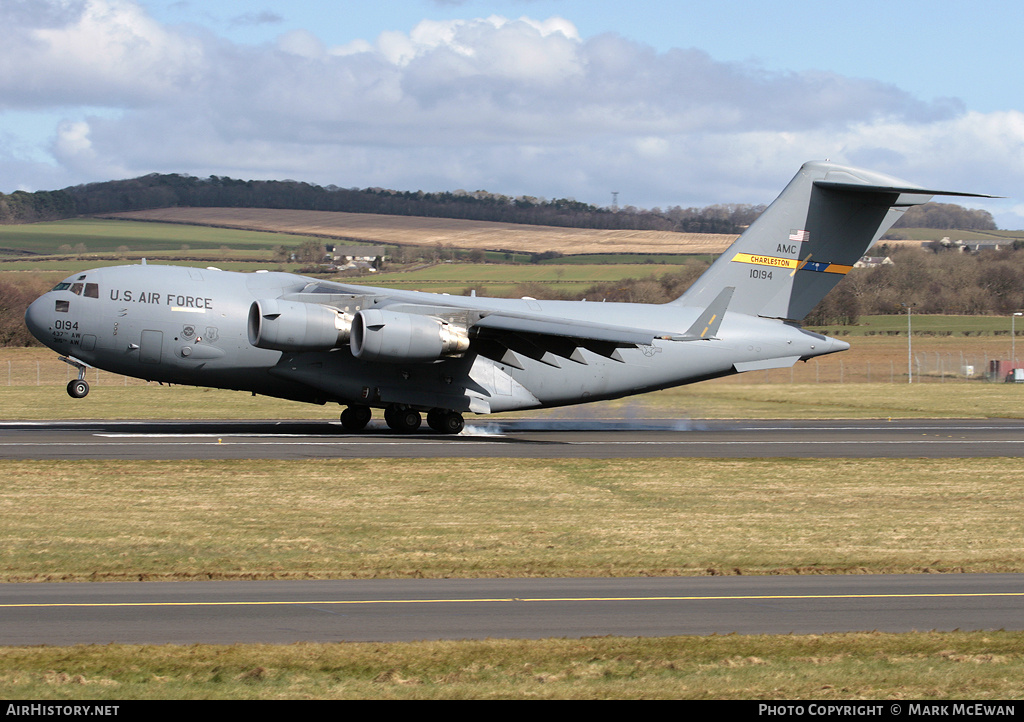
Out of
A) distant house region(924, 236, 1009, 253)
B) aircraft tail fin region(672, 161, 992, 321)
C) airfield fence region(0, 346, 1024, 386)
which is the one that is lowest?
airfield fence region(0, 346, 1024, 386)

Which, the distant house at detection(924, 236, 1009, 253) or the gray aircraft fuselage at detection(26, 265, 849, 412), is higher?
the distant house at detection(924, 236, 1009, 253)

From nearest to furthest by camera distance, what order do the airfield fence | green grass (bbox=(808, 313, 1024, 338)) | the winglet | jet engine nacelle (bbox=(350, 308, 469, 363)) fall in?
jet engine nacelle (bbox=(350, 308, 469, 363)) → the winglet → the airfield fence → green grass (bbox=(808, 313, 1024, 338))

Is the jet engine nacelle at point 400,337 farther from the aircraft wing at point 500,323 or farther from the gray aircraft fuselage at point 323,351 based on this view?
the gray aircraft fuselage at point 323,351

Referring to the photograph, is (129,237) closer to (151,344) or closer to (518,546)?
(151,344)

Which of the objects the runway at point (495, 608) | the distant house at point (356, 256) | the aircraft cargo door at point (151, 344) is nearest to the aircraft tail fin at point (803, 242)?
the aircraft cargo door at point (151, 344)

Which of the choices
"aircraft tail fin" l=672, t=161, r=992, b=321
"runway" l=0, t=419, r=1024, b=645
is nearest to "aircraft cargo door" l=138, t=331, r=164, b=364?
"runway" l=0, t=419, r=1024, b=645

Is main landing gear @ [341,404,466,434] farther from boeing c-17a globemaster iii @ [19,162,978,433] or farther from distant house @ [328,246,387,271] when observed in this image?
distant house @ [328,246,387,271]

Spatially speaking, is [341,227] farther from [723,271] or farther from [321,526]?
[321,526]

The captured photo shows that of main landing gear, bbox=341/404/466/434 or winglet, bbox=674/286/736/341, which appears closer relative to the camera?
winglet, bbox=674/286/736/341
